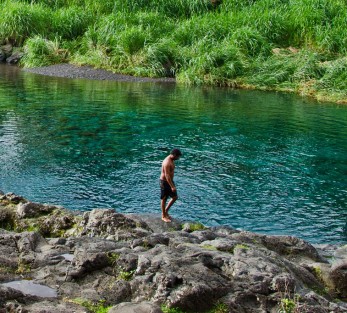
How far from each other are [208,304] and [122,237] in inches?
102

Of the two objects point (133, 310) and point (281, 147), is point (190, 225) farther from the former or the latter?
point (281, 147)

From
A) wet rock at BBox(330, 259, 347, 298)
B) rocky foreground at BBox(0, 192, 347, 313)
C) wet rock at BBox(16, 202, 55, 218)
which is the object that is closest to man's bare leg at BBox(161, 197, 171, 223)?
rocky foreground at BBox(0, 192, 347, 313)

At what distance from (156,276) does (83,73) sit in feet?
93.4

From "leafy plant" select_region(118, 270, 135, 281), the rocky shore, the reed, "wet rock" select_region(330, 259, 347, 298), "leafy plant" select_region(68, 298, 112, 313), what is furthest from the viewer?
the reed

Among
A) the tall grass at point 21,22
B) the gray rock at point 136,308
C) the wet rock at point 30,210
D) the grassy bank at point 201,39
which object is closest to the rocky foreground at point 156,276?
the gray rock at point 136,308

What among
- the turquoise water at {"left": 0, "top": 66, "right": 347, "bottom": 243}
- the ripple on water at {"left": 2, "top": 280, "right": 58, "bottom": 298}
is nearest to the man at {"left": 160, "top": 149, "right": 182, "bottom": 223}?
the turquoise water at {"left": 0, "top": 66, "right": 347, "bottom": 243}

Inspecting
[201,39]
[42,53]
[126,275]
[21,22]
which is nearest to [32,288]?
[126,275]

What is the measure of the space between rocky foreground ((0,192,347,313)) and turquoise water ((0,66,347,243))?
376cm

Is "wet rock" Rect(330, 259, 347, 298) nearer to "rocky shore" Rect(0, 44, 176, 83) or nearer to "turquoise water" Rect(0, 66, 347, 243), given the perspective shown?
"turquoise water" Rect(0, 66, 347, 243)

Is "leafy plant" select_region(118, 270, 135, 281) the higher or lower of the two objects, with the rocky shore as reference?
lower

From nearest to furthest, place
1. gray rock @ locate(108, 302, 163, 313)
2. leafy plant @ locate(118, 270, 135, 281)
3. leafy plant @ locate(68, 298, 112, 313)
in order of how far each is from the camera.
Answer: gray rock @ locate(108, 302, 163, 313) < leafy plant @ locate(68, 298, 112, 313) < leafy plant @ locate(118, 270, 135, 281)

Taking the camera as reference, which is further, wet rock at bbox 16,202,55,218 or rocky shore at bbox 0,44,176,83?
rocky shore at bbox 0,44,176,83

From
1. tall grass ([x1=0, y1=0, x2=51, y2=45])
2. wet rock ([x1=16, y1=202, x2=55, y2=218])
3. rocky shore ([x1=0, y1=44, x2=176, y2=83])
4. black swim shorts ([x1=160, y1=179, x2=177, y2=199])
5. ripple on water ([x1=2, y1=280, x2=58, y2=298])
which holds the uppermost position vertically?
tall grass ([x1=0, y1=0, x2=51, y2=45])

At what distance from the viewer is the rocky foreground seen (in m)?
6.91
